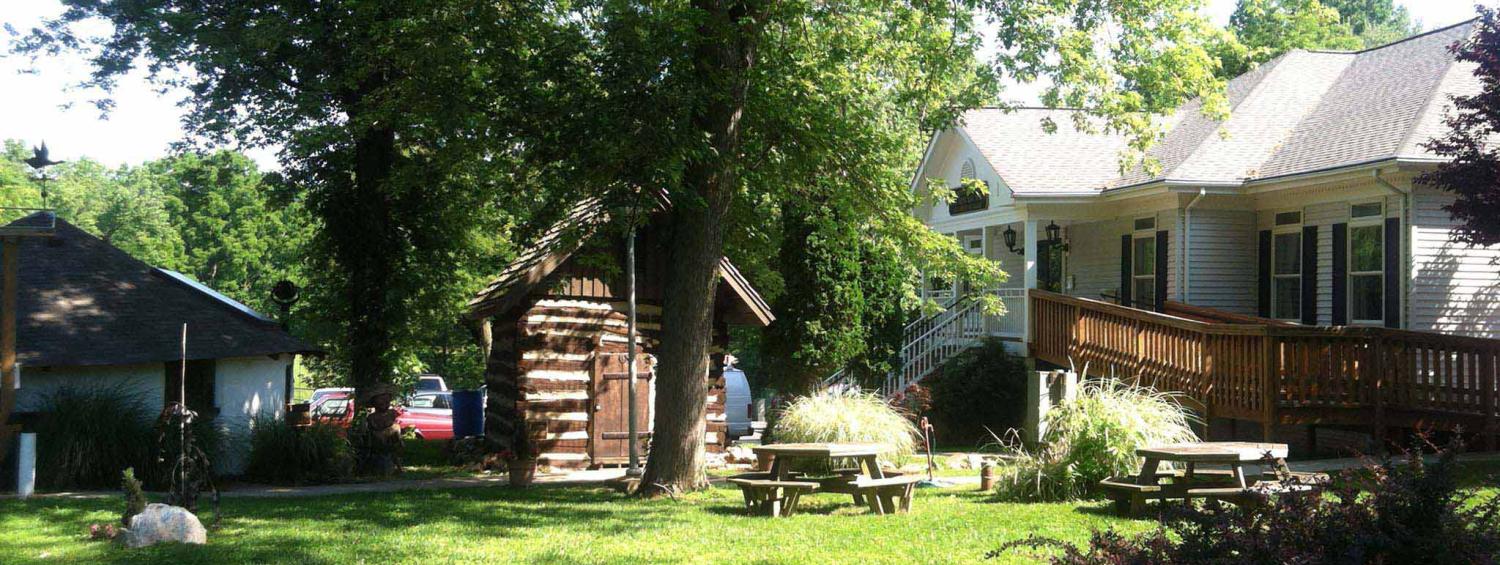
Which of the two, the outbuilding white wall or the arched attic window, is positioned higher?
the arched attic window

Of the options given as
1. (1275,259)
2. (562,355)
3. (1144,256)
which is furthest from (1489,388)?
(562,355)

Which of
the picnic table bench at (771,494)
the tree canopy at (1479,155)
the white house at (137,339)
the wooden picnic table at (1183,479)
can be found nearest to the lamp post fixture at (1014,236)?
the tree canopy at (1479,155)

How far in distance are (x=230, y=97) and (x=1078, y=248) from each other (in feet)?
53.5

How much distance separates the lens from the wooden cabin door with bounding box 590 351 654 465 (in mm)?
18453

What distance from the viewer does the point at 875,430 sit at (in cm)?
1594

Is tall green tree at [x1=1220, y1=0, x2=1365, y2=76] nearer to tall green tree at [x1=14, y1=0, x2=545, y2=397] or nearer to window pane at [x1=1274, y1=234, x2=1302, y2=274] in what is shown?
window pane at [x1=1274, y1=234, x2=1302, y2=274]

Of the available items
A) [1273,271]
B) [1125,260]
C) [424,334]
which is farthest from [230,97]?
[1273,271]

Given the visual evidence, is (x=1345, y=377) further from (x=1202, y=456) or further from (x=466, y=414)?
(x=466, y=414)

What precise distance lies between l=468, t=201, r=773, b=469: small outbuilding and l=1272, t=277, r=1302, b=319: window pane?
860cm

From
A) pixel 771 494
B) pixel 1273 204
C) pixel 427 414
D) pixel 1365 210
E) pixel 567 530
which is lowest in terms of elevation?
pixel 427 414

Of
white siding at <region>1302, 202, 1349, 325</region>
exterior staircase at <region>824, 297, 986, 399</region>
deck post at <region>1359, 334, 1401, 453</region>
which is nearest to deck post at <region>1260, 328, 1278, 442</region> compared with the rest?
deck post at <region>1359, 334, 1401, 453</region>

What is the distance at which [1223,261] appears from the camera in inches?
→ 801

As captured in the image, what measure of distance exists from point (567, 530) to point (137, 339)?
9.35 metres

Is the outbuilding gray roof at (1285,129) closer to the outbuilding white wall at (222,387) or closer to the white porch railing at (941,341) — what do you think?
the white porch railing at (941,341)
